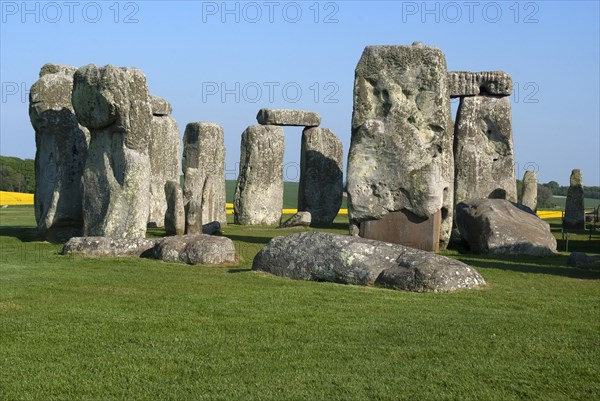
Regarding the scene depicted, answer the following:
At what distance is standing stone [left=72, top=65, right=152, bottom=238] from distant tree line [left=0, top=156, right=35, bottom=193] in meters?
38.9

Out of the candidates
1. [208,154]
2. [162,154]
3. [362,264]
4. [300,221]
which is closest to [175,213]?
[300,221]

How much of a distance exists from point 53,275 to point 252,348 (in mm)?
5622

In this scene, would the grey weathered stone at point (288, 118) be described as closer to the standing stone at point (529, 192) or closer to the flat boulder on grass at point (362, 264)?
the standing stone at point (529, 192)

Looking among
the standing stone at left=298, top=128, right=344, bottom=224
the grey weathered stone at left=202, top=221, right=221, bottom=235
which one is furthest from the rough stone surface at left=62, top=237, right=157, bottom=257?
the standing stone at left=298, top=128, right=344, bottom=224

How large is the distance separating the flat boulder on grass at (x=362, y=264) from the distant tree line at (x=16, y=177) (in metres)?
44.5

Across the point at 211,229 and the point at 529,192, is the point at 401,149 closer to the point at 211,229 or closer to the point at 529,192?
the point at 211,229

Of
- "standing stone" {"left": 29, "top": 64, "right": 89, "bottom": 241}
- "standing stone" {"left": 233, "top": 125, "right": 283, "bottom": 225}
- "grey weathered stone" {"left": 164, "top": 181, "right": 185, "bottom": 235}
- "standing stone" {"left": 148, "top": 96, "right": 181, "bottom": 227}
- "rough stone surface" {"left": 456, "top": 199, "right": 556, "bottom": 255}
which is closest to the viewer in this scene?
"rough stone surface" {"left": 456, "top": 199, "right": 556, "bottom": 255}

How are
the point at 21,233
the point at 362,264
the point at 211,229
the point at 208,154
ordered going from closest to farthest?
the point at 362,264 < the point at 21,233 < the point at 211,229 < the point at 208,154

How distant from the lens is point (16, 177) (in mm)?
57531

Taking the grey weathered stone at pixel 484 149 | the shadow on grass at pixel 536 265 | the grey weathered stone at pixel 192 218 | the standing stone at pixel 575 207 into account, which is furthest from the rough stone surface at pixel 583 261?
the standing stone at pixel 575 207

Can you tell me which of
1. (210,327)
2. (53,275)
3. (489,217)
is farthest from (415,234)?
(210,327)

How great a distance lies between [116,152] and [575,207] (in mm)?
17225

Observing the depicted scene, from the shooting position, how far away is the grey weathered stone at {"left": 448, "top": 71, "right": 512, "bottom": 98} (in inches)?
1168

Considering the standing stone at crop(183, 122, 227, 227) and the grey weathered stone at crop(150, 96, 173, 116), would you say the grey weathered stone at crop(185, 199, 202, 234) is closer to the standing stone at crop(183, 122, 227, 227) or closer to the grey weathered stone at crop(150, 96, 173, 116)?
the standing stone at crop(183, 122, 227, 227)
